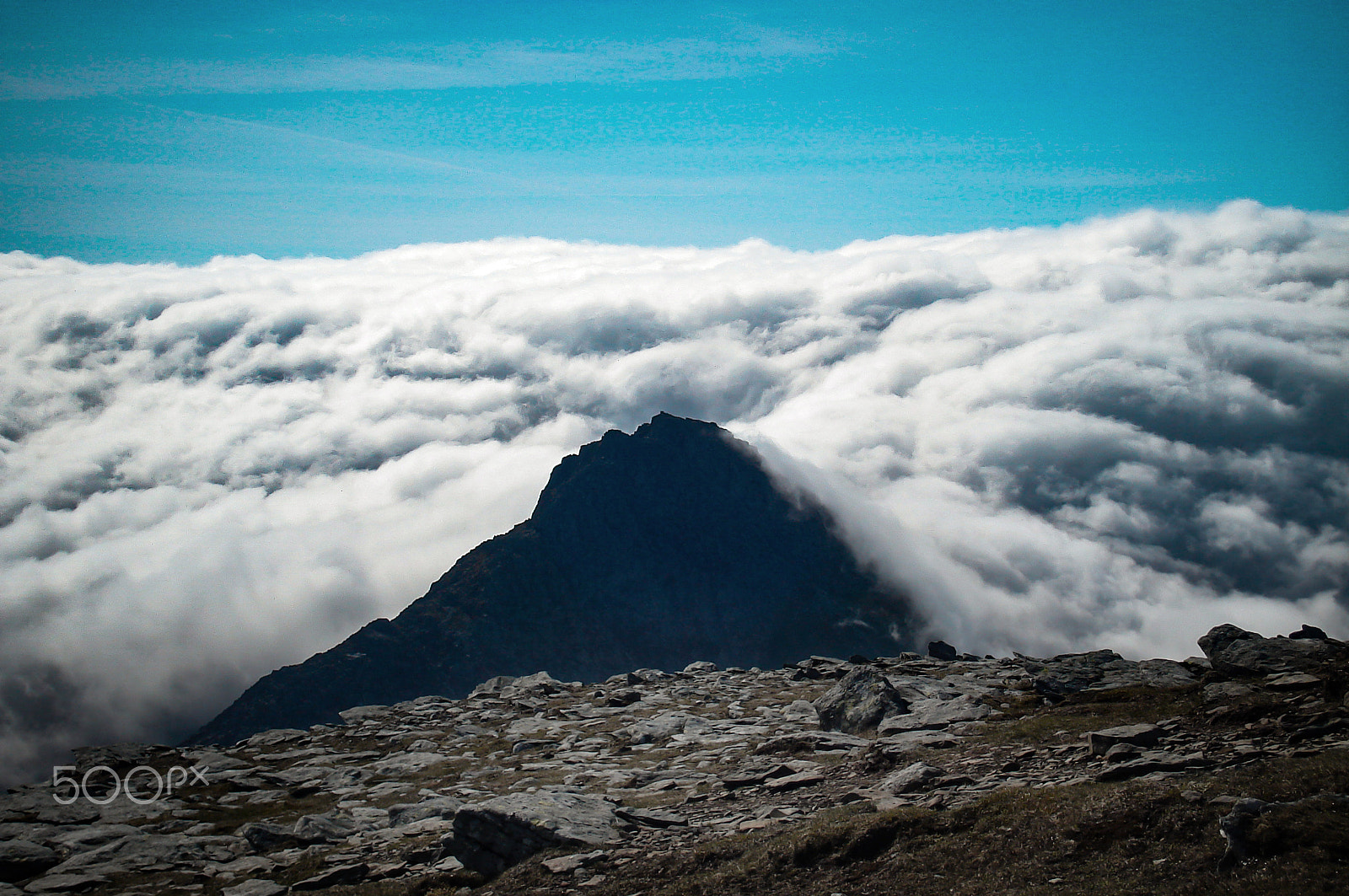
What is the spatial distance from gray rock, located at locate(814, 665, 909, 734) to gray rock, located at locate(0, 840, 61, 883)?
34433 millimetres

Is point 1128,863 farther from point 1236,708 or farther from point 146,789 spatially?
point 146,789

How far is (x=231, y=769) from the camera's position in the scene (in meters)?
43.5

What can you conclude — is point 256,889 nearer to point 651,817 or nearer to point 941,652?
point 651,817

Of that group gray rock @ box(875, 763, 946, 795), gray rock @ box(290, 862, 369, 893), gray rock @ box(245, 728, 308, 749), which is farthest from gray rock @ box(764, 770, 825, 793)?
gray rock @ box(245, 728, 308, 749)

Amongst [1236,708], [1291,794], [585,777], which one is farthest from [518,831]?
[1236,708]

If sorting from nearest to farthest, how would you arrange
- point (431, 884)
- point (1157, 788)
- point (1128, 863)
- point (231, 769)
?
point (1128, 863)
point (1157, 788)
point (431, 884)
point (231, 769)

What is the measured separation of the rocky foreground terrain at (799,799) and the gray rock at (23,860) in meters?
0.10

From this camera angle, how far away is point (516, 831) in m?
22.6

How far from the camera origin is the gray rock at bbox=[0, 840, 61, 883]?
2836 cm

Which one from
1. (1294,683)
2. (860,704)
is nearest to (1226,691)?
(1294,683)

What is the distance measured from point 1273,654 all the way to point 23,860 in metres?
56.1

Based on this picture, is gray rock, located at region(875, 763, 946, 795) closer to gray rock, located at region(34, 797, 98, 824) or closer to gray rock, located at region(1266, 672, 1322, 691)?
gray rock, located at region(1266, 672, 1322, 691)

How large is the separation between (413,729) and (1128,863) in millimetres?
48826

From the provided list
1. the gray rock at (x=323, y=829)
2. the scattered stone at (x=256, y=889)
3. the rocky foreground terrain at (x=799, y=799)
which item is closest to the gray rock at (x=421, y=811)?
the rocky foreground terrain at (x=799, y=799)
